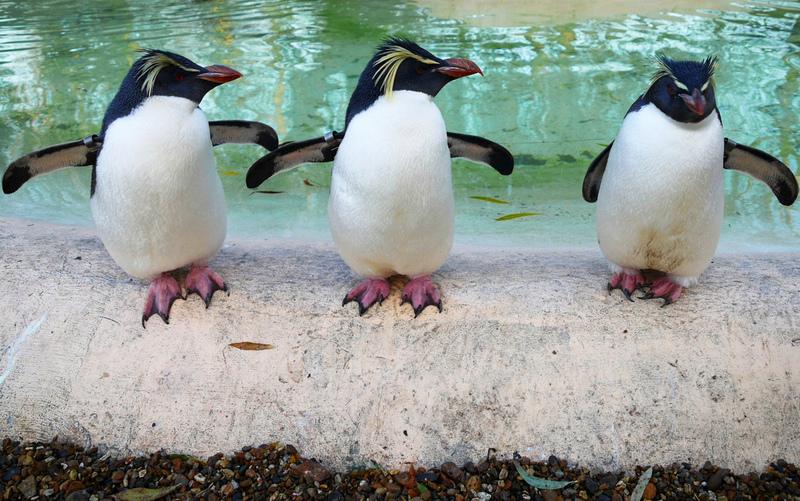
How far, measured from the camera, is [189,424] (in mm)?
1974

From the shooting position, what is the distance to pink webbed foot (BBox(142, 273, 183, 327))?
2.10m

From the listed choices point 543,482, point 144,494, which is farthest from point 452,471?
point 144,494

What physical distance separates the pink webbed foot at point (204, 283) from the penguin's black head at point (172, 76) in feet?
1.70

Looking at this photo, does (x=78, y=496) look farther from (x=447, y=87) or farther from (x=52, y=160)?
(x=447, y=87)

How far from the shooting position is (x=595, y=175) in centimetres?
229

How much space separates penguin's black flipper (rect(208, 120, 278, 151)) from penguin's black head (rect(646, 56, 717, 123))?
3.62ft

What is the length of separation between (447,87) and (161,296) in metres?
3.41

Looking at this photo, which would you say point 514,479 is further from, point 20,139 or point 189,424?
point 20,139

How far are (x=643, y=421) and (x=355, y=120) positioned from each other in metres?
1.05

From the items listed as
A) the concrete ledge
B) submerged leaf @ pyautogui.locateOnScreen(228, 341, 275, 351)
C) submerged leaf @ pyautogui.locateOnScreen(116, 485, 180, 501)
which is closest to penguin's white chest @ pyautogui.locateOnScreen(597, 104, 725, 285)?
the concrete ledge

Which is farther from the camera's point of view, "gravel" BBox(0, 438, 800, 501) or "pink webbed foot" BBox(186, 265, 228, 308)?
"pink webbed foot" BBox(186, 265, 228, 308)

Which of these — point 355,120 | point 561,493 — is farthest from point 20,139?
point 561,493

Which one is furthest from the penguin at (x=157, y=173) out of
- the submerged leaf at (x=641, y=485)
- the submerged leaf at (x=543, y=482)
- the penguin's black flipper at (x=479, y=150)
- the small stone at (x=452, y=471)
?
the submerged leaf at (x=641, y=485)

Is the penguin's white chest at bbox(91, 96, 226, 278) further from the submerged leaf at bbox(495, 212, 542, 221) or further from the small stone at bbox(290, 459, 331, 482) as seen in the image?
the submerged leaf at bbox(495, 212, 542, 221)
